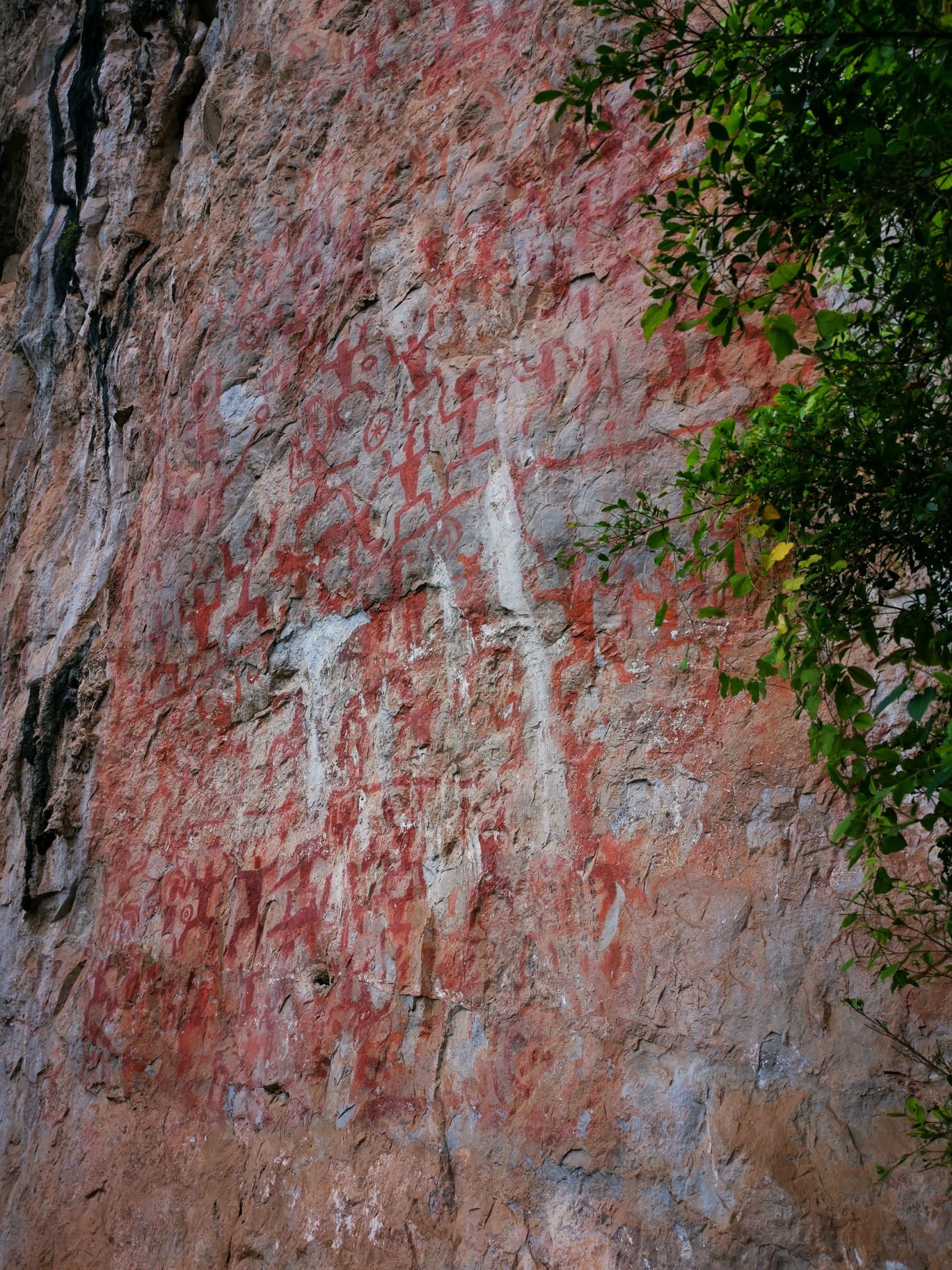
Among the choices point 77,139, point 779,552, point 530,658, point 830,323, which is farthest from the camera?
Result: point 77,139

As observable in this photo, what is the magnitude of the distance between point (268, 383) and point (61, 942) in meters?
2.80

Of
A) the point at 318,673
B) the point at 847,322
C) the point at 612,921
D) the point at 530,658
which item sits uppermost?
the point at 847,322

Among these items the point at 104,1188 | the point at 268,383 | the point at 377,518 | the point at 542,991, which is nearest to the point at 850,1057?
the point at 542,991

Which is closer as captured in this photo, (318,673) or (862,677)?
(862,677)

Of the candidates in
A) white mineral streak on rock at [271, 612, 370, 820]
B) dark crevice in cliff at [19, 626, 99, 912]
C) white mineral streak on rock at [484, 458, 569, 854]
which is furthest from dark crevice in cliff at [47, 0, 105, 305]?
white mineral streak on rock at [484, 458, 569, 854]

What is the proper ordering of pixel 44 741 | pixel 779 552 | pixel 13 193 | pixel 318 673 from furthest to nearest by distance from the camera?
1. pixel 13 193
2. pixel 44 741
3. pixel 318 673
4. pixel 779 552

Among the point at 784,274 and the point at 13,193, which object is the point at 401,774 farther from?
the point at 13,193

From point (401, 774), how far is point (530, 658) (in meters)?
0.65

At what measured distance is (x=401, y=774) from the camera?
3.69 m

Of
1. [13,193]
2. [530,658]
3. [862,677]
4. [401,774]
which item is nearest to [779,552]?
[862,677]

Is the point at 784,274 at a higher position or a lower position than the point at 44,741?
higher

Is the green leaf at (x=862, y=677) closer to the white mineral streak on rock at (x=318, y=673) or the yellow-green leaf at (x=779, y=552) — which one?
the yellow-green leaf at (x=779, y=552)

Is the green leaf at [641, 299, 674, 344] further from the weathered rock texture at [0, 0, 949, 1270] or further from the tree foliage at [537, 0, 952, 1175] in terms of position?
the weathered rock texture at [0, 0, 949, 1270]

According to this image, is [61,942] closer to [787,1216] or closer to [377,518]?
[377,518]
